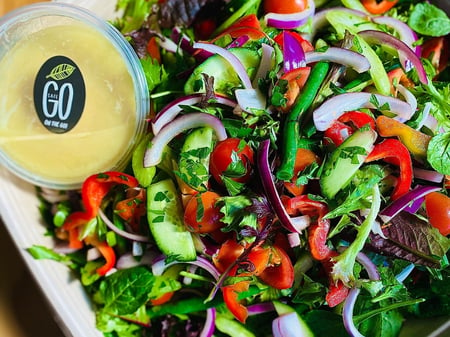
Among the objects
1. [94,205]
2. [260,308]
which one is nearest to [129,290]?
Result: [94,205]

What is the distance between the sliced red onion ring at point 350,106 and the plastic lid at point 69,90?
53cm

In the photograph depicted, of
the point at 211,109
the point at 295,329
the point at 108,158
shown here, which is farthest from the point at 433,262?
the point at 108,158

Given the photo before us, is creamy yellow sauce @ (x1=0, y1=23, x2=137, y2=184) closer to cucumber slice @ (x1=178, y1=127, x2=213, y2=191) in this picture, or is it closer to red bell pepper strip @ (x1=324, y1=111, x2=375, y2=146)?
cucumber slice @ (x1=178, y1=127, x2=213, y2=191)

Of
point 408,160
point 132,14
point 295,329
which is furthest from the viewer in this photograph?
point 132,14

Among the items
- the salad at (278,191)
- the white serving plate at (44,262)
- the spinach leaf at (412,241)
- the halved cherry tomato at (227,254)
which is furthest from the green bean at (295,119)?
the white serving plate at (44,262)

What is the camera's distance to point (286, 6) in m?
1.70

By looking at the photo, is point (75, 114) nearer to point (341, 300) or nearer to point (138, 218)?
point (138, 218)

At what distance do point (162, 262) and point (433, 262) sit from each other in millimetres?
772

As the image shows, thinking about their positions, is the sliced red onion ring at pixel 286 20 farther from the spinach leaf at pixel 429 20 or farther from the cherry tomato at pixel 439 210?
the cherry tomato at pixel 439 210

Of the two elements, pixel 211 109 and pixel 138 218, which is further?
pixel 138 218

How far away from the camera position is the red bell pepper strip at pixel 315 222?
4.79 feet

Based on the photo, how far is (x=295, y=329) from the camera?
160 cm

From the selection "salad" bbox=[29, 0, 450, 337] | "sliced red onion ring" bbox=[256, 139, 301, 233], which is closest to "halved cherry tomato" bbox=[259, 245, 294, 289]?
"salad" bbox=[29, 0, 450, 337]

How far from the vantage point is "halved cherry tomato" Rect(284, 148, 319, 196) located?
1460mm
